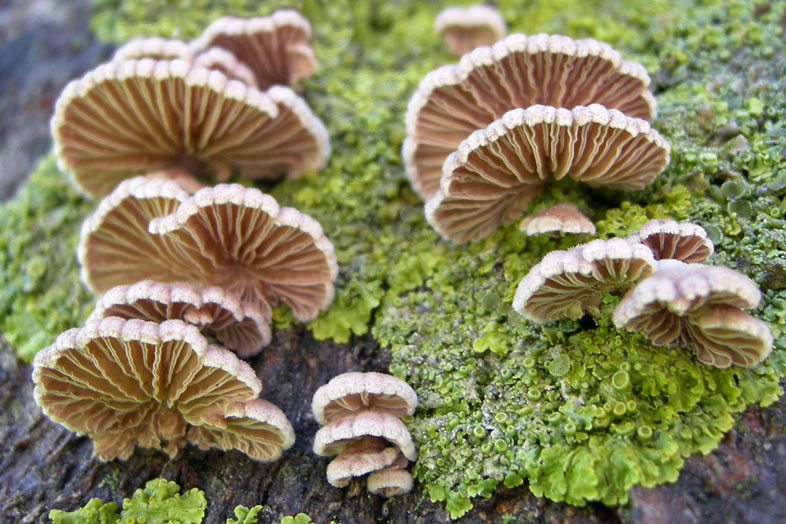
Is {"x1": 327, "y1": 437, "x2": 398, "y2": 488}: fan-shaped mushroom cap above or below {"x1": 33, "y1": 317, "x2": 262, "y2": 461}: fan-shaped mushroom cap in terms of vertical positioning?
below

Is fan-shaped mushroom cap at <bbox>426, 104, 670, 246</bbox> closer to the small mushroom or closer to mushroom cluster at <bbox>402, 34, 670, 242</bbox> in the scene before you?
mushroom cluster at <bbox>402, 34, 670, 242</bbox>

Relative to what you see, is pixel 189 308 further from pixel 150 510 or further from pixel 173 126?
pixel 173 126

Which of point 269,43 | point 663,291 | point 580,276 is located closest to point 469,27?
point 269,43

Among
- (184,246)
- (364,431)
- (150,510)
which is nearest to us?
(364,431)

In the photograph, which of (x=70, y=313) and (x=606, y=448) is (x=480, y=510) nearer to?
(x=606, y=448)

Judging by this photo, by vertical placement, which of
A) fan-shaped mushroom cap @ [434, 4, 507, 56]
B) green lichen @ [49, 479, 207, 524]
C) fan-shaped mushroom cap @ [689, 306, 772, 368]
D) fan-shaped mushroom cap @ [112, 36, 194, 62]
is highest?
fan-shaped mushroom cap @ [112, 36, 194, 62]

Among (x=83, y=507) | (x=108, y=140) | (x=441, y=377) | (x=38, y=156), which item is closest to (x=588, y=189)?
(x=441, y=377)

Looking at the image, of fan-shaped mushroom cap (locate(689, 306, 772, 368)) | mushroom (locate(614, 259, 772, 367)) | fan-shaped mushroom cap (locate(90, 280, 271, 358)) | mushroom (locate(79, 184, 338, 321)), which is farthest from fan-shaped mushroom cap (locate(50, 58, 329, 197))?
fan-shaped mushroom cap (locate(689, 306, 772, 368))

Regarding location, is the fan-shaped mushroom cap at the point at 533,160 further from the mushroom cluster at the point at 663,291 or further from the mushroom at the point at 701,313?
the mushroom at the point at 701,313
